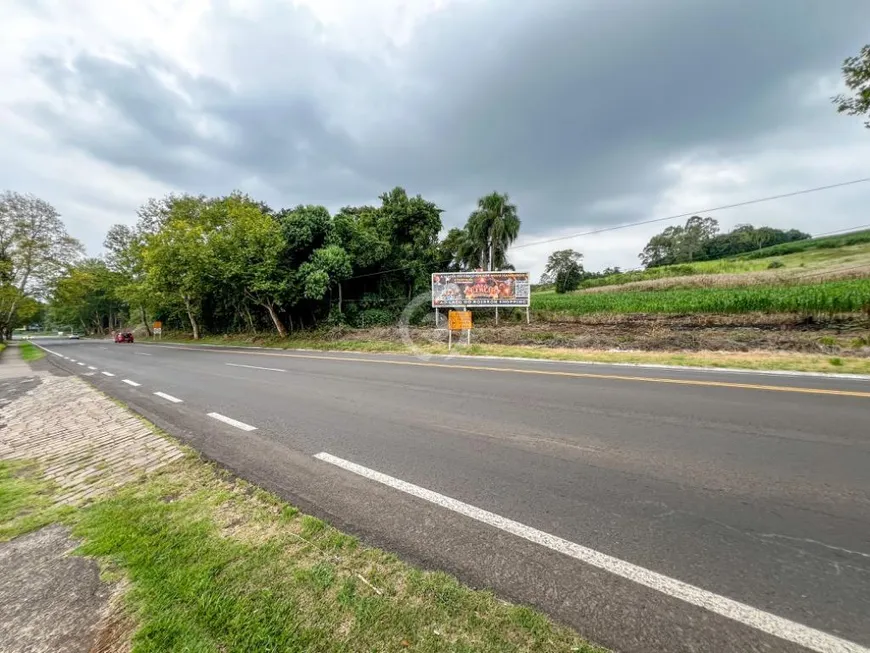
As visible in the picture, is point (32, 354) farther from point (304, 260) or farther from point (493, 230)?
point (493, 230)

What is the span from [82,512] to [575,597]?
356 cm

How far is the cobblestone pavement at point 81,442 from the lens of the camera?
10.9 feet

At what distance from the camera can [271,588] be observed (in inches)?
71.3

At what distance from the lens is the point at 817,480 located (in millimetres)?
2775

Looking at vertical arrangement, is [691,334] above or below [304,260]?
below

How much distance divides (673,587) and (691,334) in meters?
14.1

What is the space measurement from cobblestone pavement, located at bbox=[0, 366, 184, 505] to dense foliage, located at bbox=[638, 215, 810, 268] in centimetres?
8477

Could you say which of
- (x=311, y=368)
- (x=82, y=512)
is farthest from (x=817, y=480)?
(x=311, y=368)

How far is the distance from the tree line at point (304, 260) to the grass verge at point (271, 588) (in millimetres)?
17997

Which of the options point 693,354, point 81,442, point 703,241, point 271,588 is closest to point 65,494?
point 81,442

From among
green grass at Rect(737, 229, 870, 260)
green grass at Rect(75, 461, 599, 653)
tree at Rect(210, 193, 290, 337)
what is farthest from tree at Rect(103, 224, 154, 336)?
green grass at Rect(737, 229, 870, 260)

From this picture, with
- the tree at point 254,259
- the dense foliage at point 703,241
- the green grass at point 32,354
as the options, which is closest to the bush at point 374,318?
the tree at point 254,259

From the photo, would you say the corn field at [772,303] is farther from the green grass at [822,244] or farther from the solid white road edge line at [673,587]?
the green grass at [822,244]

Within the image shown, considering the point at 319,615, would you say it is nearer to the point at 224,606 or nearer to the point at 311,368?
the point at 224,606
